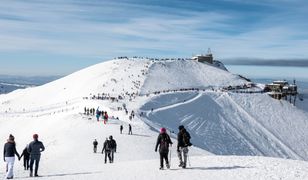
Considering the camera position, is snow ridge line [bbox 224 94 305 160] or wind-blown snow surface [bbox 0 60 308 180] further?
snow ridge line [bbox 224 94 305 160]

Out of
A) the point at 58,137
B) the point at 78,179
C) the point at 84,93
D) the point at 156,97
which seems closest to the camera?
the point at 78,179

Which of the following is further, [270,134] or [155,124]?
[270,134]

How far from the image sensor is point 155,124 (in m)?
55.2

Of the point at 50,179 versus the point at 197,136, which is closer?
the point at 50,179

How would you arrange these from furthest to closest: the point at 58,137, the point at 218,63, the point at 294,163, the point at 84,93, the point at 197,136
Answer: the point at 218,63 → the point at 84,93 → the point at 197,136 → the point at 58,137 → the point at 294,163

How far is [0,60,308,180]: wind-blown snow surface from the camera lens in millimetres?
18938

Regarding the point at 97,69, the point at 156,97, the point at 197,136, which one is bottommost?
the point at 197,136

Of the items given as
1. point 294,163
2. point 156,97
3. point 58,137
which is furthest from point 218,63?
point 294,163

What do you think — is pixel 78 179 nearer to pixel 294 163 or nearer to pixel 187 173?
pixel 187 173

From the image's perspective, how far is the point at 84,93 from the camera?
95188 millimetres

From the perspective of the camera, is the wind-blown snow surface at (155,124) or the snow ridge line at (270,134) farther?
the snow ridge line at (270,134)

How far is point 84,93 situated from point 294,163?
79147mm

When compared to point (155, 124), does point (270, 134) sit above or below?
below

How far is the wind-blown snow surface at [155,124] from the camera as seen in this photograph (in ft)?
62.1
